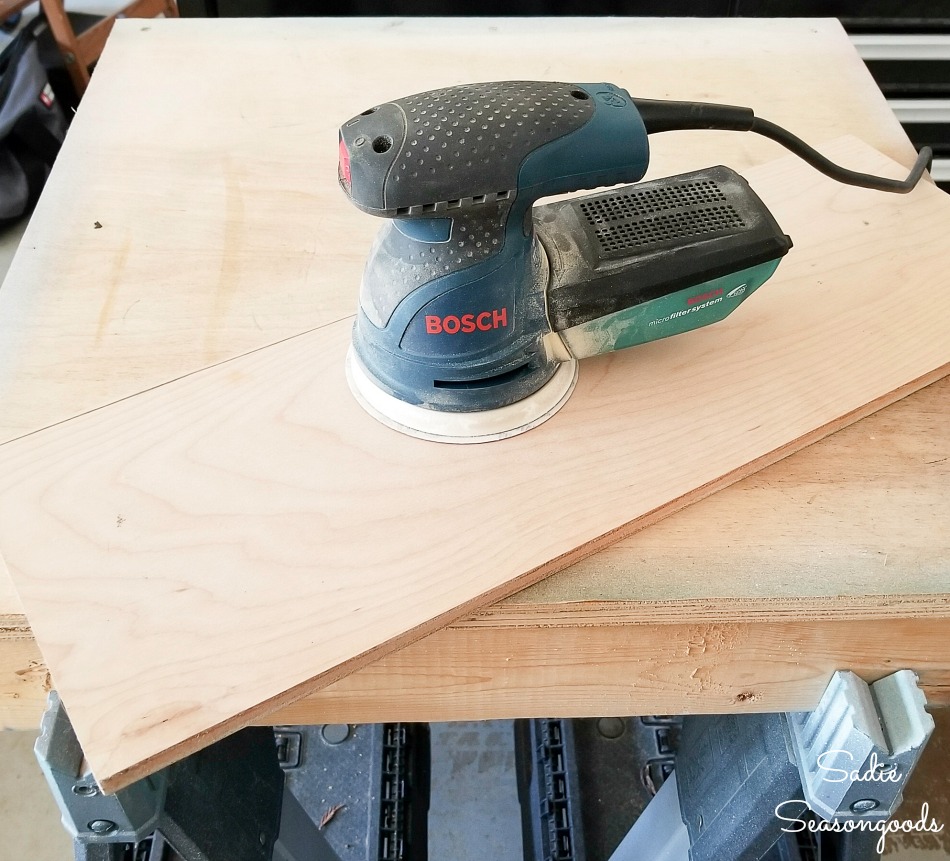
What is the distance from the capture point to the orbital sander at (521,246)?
594mm

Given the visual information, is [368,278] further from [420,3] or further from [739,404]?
[420,3]

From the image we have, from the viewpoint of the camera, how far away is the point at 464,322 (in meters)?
0.66

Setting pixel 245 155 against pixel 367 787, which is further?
pixel 367 787

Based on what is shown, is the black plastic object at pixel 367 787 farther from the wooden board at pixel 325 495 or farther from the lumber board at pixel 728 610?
the wooden board at pixel 325 495

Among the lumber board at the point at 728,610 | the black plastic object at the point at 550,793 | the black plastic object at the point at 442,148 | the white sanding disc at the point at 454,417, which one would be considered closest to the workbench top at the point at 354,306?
the lumber board at the point at 728,610

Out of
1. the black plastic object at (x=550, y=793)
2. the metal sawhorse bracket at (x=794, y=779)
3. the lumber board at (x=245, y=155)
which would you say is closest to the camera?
the metal sawhorse bracket at (x=794, y=779)

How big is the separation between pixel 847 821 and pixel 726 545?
32 cm

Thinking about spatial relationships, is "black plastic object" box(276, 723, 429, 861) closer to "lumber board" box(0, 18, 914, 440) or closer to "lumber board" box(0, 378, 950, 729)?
"lumber board" box(0, 378, 950, 729)

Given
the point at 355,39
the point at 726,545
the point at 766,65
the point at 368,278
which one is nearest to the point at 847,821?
the point at 726,545

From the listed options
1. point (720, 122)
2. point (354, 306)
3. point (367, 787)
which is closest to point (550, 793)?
point (367, 787)

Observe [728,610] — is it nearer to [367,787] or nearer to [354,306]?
[354,306]

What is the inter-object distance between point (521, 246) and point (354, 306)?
0.26 m

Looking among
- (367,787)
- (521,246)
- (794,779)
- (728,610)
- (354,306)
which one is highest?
(521,246)

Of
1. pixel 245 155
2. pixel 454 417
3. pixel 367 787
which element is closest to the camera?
pixel 454 417
